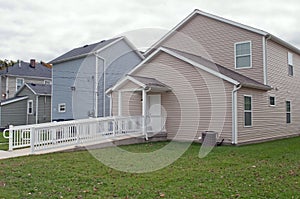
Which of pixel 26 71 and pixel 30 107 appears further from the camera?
pixel 26 71

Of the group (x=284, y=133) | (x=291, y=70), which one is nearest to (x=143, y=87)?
(x=284, y=133)

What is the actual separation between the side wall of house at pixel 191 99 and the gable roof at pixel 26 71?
2221cm

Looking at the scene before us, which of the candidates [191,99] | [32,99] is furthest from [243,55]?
[32,99]

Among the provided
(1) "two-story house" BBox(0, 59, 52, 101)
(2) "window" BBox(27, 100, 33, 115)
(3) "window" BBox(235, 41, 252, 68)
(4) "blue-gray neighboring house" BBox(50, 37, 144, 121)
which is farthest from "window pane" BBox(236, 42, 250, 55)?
(1) "two-story house" BBox(0, 59, 52, 101)

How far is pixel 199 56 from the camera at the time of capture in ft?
59.2

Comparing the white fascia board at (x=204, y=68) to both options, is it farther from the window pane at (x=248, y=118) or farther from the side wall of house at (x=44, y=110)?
the side wall of house at (x=44, y=110)

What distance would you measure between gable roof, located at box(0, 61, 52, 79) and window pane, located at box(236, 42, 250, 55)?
24.8 metres

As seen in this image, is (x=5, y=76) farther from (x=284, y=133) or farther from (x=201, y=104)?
(x=284, y=133)

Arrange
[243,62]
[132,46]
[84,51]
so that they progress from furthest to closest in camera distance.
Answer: [132,46]
[84,51]
[243,62]

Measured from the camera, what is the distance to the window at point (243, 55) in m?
16.2

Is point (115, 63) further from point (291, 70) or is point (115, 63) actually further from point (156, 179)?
point (156, 179)

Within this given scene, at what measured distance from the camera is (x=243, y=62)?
16328 mm

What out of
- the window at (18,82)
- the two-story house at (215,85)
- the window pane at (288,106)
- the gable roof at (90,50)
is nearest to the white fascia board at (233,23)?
the two-story house at (215,85)

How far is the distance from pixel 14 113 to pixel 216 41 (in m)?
20.9
